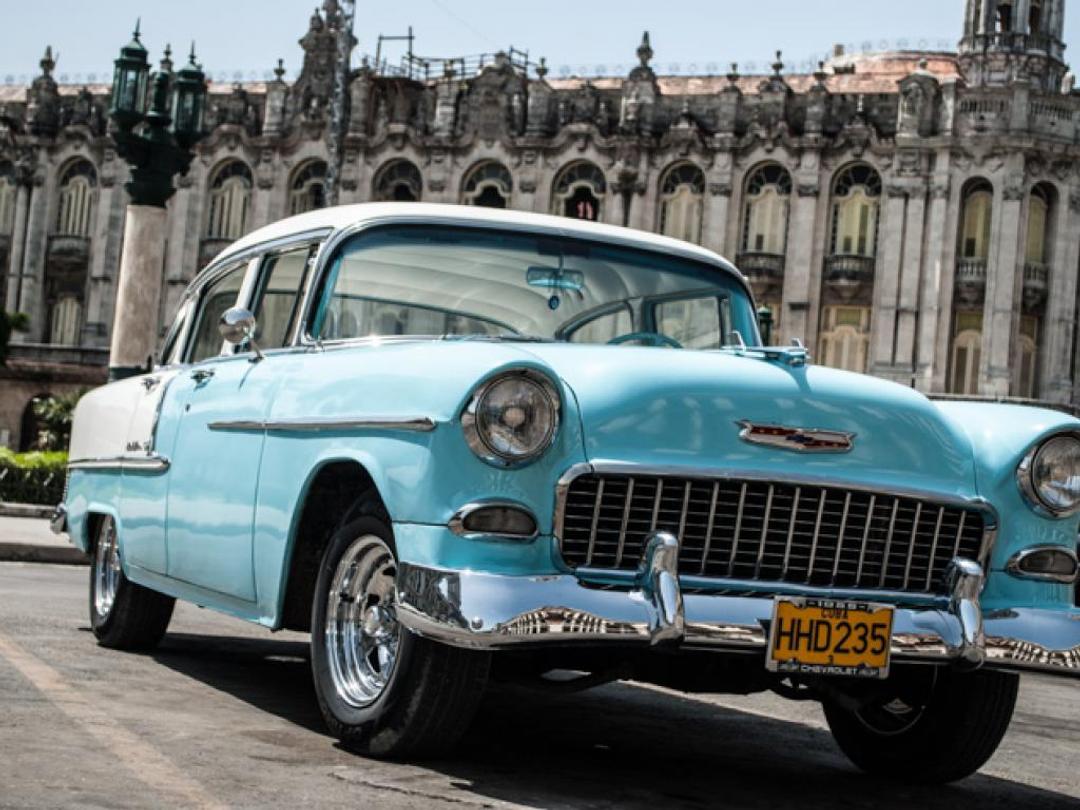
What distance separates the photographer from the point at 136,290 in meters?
24.5

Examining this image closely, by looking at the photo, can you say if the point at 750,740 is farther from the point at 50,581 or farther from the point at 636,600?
the point at 50,581

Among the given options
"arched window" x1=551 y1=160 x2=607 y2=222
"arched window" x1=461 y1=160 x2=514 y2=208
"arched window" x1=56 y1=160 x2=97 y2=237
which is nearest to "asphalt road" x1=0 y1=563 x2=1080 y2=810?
"arched window" x1=551 y1=160 x2=607 y2=222

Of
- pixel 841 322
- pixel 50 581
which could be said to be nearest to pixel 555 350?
pixel 50 581

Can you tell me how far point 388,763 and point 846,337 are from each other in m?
44.9

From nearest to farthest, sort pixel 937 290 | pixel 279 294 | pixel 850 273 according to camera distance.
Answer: pixel 279 294
pixel 937 290
pixel 850 273

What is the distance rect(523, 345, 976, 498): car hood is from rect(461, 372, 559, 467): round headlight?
0.11m

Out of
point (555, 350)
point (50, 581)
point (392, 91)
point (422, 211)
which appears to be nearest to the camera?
point (555, 350)

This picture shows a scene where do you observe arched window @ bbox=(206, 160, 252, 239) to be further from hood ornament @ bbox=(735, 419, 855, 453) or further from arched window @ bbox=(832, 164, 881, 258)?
hood ornament @ bbox=(735, 419, 855, 453)

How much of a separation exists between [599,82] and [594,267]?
4944 cm

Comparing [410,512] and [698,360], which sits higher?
[698,360]

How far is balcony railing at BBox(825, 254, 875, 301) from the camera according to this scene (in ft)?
160

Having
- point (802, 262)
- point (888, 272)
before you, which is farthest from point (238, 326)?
point (802, 262)

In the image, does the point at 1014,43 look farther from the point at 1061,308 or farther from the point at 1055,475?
the point at 1055,475

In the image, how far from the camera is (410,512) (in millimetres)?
5223
